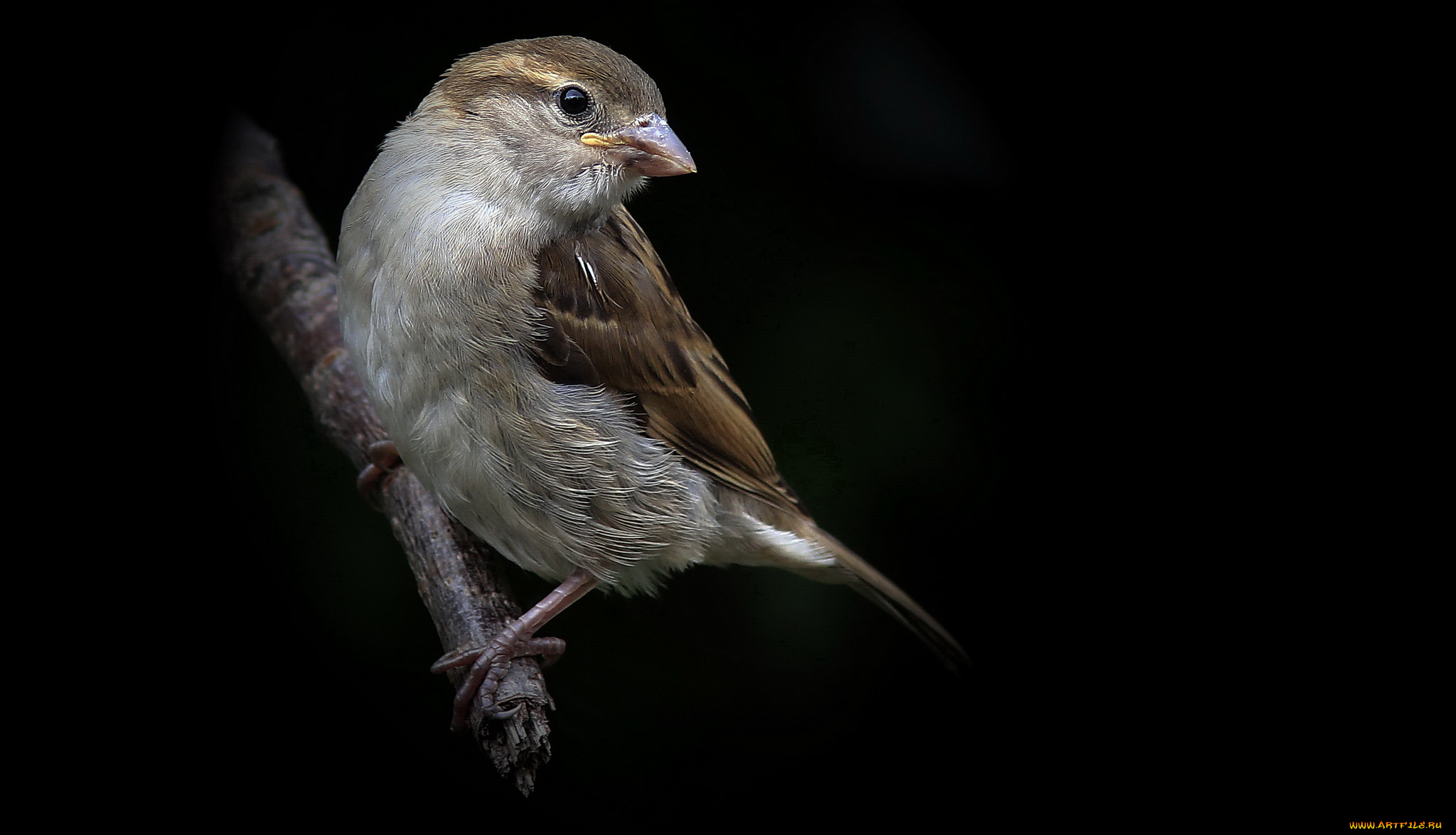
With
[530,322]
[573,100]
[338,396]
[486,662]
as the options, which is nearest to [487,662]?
[486,662]

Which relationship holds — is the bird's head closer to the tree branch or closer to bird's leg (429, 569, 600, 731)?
the tree branch

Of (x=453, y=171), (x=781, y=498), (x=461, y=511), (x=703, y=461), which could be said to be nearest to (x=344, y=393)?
(x=461, y=511)

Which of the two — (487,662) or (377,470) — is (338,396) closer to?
(377,470)

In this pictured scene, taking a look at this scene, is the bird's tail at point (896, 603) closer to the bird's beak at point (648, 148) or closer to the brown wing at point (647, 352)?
the brown wing at point (647, 352)

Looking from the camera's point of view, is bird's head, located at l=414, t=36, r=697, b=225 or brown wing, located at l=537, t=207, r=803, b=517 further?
brown wing, located at l=537, t=207, r=803, b=517

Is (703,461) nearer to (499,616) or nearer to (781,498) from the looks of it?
(781,498)

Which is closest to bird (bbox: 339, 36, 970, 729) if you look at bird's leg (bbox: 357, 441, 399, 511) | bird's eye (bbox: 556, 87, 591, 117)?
bird's eye (bbox: 556, 87, 591, 117)

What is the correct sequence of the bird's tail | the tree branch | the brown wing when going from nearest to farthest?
1. the tree branch
2. the brown wing
3. the bird's tail

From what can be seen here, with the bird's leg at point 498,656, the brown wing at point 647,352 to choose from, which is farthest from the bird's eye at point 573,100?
the bird's leg at point 498,656
